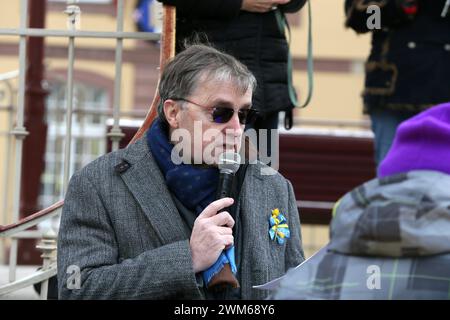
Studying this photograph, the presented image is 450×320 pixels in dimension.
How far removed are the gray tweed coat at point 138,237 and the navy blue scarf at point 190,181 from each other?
37 millimetres

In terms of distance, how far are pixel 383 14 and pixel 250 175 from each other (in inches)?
66.1

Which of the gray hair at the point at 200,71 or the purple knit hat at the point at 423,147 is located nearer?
the purple knit hat at the point at 423,147

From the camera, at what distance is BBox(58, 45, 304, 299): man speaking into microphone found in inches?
142

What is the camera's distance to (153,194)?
3797 mm

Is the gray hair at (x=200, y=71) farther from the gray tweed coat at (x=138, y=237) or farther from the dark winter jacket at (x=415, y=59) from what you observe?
the dark winter jacket at (x=415, y=59)

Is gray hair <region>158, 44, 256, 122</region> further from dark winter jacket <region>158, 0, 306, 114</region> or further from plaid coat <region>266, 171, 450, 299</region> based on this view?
plaid coat <region>266, 171, 450, 299</region>

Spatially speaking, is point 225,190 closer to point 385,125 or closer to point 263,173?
point 263,173

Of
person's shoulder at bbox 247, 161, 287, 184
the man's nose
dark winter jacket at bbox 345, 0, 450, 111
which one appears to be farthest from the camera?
dark winter jacket at bbox 345, 0, 450, 111

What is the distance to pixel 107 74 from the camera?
871 inches

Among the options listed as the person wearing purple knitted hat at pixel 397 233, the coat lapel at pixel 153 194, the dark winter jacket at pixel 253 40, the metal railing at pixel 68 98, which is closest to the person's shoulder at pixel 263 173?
the coat lapel at pixel 153 194

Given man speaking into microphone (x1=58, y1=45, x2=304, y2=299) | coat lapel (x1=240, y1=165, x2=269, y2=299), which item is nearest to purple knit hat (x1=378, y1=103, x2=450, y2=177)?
man speaking into microphone (x1=58, y1=45, x2=304, y2=299)

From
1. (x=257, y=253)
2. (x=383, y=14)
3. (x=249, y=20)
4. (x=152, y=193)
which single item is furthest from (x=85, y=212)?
(x=383, y=14)

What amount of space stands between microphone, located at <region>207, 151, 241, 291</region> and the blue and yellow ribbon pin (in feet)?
0.83

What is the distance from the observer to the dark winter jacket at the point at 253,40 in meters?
4.69
